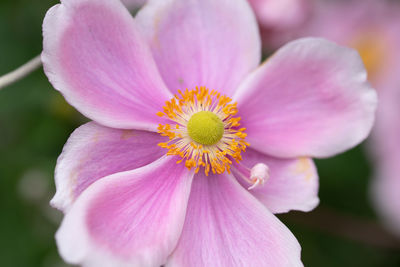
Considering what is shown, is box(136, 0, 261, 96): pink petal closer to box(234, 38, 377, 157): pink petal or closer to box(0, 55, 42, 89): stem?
box(234, 38, 377, 157): pink petal

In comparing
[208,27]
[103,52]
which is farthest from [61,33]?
[208,27]

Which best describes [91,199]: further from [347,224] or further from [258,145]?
[347,224]

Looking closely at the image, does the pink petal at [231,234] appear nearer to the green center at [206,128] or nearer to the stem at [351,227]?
the green center at [206,128]

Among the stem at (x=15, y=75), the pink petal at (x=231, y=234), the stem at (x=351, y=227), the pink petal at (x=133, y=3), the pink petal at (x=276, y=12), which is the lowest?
the stem at (x=351, y=227)

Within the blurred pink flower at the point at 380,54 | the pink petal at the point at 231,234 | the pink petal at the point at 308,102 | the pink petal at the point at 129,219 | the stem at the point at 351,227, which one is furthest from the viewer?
the stem at the point at 351,227

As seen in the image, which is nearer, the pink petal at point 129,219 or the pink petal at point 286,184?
the pink petal at point 129,219

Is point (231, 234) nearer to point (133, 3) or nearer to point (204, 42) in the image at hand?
point (204, 42)

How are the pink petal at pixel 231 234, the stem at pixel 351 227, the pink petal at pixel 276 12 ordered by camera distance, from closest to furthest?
the pink petal at pixel 231 234 < the pink petal at pixel 276 12 < the stem at pixel 351 227

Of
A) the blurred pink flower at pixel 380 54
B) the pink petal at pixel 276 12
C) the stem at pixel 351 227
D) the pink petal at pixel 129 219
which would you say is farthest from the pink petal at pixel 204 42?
the stem at pixel 351 227
